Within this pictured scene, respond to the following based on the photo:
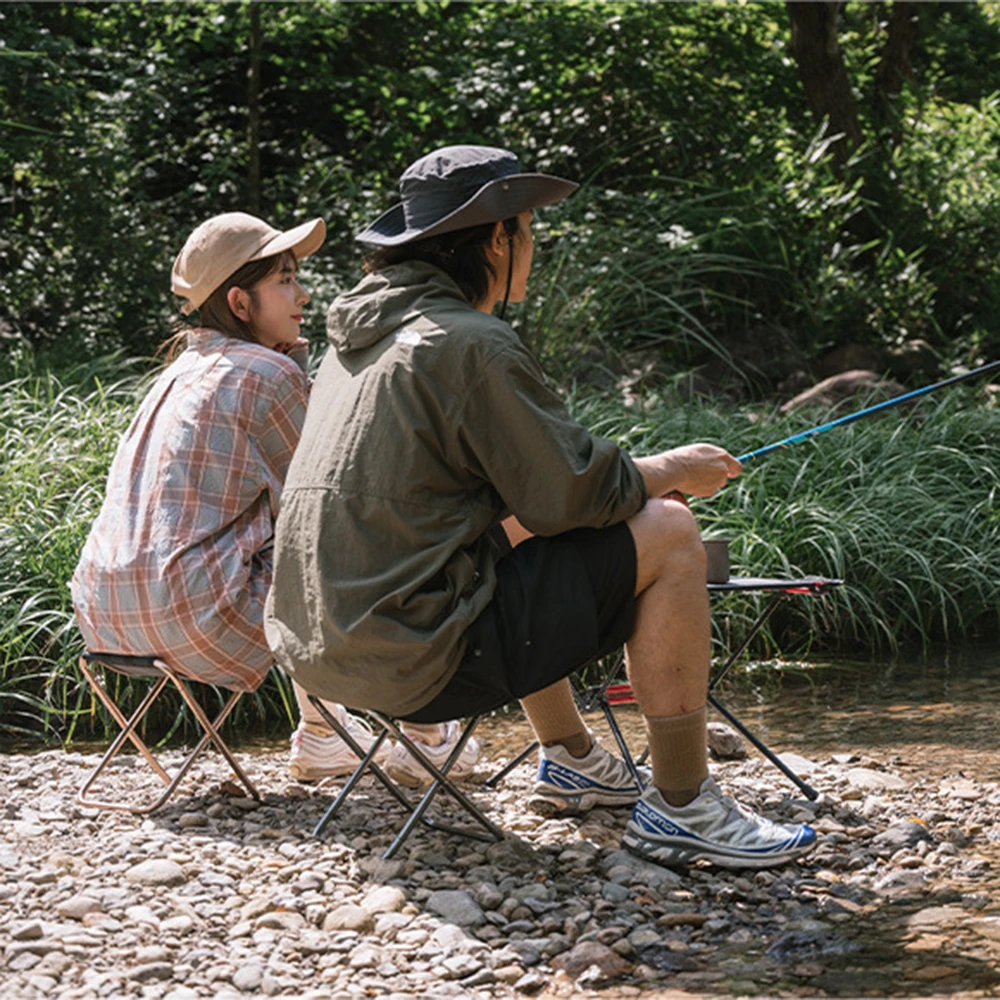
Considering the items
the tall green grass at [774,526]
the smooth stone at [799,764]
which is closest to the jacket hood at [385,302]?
the smooth stone at [799,764]

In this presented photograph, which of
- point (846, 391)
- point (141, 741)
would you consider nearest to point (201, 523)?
point (141, 741)

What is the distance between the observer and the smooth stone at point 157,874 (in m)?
2.78

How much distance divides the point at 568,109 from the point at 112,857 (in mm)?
8258

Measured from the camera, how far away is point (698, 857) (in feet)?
9.30

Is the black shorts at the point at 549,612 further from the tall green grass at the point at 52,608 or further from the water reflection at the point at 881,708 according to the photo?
the tall green grass at the point at 52,608

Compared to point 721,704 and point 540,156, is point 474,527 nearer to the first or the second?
point 721,704

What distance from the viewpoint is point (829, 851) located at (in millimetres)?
3002

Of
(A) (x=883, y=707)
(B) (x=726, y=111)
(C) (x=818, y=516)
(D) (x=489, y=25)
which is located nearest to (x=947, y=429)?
(C) (x=818, y=516)

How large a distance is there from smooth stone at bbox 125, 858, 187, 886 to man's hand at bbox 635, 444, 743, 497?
116cm

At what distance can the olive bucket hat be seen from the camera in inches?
Answer: 108

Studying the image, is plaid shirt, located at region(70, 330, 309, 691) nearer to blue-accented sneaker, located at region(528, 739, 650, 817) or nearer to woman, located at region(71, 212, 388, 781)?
woman, located at region(71, 212, 388, 781)

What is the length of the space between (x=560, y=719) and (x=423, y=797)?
0.39 meters

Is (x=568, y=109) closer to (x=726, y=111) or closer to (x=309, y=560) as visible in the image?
(x=726, y=111)

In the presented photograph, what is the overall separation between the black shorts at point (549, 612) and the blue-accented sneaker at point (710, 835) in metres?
0.38
